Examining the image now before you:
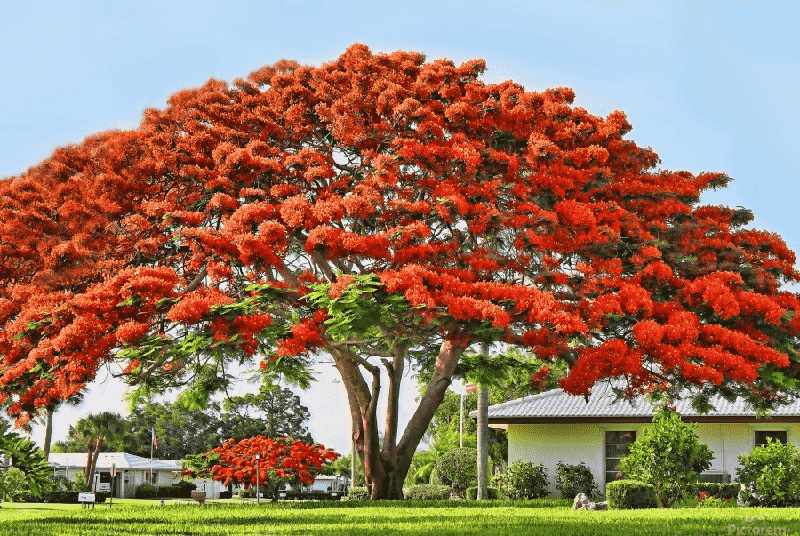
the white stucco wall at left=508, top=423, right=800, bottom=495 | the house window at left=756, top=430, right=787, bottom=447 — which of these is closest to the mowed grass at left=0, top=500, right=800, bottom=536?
the white stucco wall at left=508, top=423, right=800, bottom=495

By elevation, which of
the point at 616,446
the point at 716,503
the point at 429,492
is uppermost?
the point at 616,446

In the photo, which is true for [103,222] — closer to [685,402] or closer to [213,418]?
[685,402]

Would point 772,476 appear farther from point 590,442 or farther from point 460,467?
point 460,467

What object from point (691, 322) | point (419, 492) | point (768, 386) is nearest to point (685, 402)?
point (419, 492)

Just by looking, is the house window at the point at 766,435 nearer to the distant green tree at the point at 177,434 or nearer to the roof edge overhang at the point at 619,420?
the roof edge overhang at the point at 619,420

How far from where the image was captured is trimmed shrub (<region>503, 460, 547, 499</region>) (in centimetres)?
2483

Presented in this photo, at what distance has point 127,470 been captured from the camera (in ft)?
187

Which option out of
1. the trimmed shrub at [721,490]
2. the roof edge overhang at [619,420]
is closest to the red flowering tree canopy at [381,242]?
the trimmed shrub at [721,490]

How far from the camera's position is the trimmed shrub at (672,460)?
59.3 feet

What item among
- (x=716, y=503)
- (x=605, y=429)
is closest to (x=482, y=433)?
(x=716, y=503)

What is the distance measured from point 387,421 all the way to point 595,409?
921 centimetres

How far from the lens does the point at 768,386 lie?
1447 cm

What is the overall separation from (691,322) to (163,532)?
8.05 meters

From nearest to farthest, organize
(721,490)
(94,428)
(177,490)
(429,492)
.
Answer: (721,490), (429,492), (94,428), (177,490)
